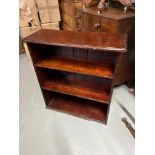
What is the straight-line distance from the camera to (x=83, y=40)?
138cm

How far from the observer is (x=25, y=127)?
1.69 m

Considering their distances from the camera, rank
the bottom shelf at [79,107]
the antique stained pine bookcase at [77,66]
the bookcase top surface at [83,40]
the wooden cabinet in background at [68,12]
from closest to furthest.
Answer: the bookcase top surface at [83,40], the antique stained pine bookcase at [77,66], the bottom shelf at [79,107], the wooden cabinet in background at [68,12]

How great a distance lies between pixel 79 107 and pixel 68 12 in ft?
5.32

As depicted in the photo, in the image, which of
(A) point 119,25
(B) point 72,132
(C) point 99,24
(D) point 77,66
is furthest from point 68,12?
(B) point 72,132

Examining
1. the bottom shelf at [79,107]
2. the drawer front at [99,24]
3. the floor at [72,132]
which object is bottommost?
the floor at [72,132]

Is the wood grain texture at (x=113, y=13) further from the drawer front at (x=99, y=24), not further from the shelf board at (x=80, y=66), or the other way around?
the shelf board at (x=80, y=66)

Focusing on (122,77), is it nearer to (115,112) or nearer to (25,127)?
(115,112)

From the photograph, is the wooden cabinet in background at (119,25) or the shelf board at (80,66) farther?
the wooden cabinet in background at (119,25)

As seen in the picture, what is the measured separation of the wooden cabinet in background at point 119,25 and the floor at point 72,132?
0.27 metres

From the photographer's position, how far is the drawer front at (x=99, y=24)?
162cm

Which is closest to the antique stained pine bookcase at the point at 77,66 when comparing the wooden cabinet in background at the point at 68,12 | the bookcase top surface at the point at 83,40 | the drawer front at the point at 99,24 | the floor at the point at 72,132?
the bookcase top surface at the point at 83,40
